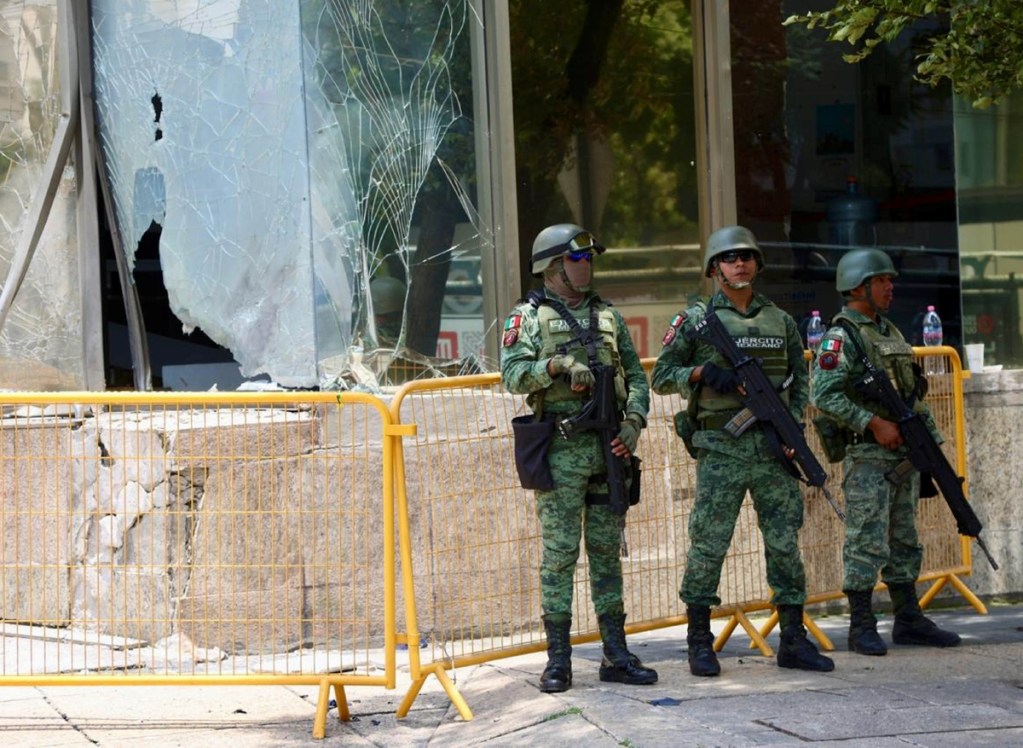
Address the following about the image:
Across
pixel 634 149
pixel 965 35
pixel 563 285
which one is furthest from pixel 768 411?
pixel 634 149

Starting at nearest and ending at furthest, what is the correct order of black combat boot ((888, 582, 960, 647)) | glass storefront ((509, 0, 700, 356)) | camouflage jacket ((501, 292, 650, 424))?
camouflage jacket ((501, 292, 650, 424))
black combat boot ((888, 582, 960, 647))
glass storefront ((509, 0, 700, 356))

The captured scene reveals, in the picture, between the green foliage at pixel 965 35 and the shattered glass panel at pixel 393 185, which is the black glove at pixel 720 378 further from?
the shattered glass panel at pixel 393 185

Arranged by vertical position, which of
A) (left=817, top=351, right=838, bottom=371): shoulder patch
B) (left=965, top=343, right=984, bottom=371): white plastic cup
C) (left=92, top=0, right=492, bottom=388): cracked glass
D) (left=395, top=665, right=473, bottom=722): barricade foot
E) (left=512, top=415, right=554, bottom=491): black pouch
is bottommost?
(left=395, top=665, right=473, bottom=722): barricade foot

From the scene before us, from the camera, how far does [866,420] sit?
649cm

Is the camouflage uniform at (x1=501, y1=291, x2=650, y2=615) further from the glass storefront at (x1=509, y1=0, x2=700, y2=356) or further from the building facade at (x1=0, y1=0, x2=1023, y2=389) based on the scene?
the glass storefront at (x1=509, y1=0, x2=700, y2=356)

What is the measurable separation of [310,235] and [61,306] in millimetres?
1649

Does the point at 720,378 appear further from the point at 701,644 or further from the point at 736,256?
the point at 701,644

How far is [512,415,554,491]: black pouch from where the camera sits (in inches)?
228

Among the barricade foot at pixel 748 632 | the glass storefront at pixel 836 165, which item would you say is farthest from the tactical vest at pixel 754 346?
the glass storefront at pixel 836 165

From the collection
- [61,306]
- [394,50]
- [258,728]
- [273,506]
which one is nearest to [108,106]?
[61,306]

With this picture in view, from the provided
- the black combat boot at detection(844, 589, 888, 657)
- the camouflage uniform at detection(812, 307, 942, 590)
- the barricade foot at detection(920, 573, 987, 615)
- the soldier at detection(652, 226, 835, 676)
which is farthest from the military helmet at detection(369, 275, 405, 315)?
the barricade foot at detection(920, 573, 987, 615)

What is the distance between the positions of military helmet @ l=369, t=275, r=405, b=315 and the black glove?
2.08 metres

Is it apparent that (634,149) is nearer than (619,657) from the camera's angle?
No

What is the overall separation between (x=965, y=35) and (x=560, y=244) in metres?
2.04
